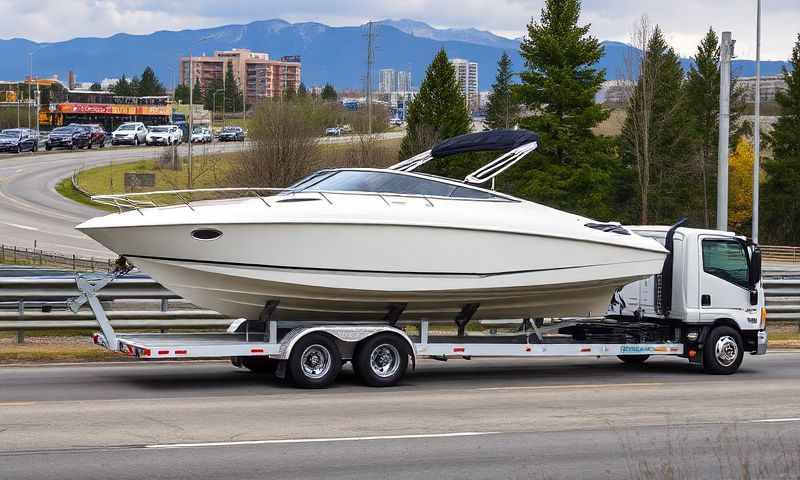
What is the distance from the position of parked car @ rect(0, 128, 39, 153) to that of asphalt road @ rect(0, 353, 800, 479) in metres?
71.1

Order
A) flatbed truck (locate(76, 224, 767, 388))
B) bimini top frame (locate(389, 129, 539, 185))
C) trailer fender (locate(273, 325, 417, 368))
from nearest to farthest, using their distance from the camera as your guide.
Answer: trailer fender (locate(273, 325, 417, 368)) < flatbed truck (locate(76, 224, 767, 388)) < bimini top frame (locate(389, 129, 539, 185))

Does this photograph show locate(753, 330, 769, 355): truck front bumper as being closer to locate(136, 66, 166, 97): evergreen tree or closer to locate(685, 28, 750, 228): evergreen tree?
locate(685, 28, 750, 228): evergreen tree

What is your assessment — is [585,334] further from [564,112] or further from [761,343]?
[564,112]

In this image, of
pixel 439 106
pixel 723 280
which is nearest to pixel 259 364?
pixel 723 280

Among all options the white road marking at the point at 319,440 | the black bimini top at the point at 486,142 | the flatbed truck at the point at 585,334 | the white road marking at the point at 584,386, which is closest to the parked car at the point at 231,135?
the black bimini top at the point at 486,142

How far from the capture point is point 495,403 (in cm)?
1341

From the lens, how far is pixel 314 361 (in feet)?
46.5

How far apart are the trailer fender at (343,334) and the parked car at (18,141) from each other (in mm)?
73927

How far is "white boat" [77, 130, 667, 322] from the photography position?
13703mm

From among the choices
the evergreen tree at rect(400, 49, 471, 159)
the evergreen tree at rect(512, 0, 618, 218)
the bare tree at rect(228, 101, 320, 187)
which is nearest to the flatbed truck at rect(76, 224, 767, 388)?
the evergreen tree at rect(512, 0, 618, 218)

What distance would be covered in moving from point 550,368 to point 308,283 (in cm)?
506

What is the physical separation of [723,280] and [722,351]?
106 centimetres

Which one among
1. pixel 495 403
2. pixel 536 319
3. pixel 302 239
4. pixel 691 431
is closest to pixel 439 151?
pixel 536 319

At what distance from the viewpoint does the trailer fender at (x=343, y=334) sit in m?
13.9
